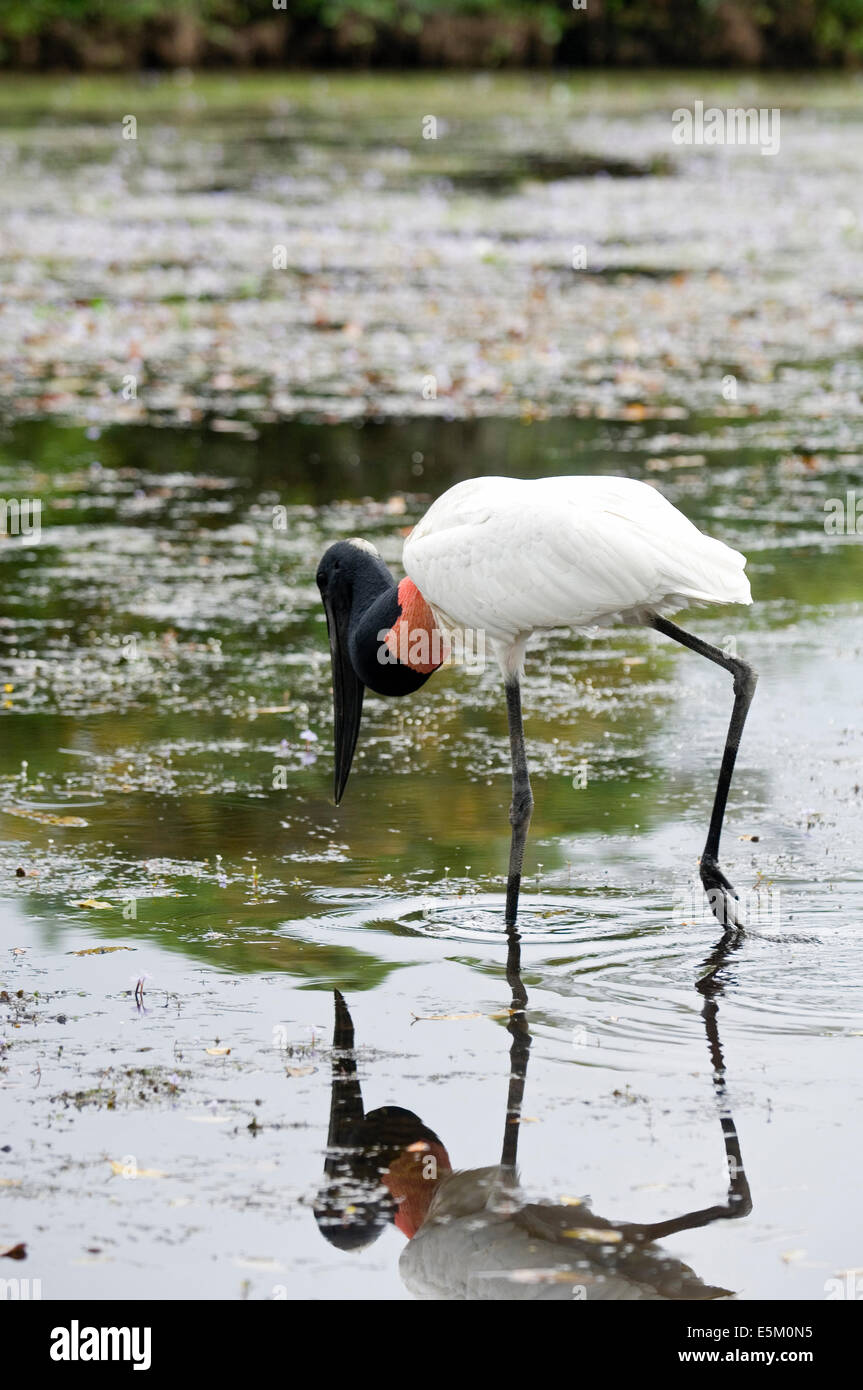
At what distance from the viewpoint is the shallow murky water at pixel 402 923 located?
4242 mm

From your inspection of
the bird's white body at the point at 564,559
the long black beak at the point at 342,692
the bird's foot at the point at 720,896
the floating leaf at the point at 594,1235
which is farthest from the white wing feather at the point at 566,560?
the floating leaf at the point at 594,1235

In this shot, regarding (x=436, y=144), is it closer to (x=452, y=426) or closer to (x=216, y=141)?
(x=216, y=141)

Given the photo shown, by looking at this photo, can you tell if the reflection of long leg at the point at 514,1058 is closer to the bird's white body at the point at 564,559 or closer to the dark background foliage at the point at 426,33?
the bird's white body at the point at 564,559

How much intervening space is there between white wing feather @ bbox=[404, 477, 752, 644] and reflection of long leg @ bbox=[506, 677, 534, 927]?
0.21 m

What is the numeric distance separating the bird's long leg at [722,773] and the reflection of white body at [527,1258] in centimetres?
160

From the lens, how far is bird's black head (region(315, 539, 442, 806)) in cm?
625

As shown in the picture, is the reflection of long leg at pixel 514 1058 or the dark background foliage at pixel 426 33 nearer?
the reflection of long leg at pixel 514 1058

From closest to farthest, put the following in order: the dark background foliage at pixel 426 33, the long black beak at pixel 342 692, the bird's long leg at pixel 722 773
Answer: the bird's long leg at pixel 722 773
the long black beak at pixel 342 692
the dark background foliage at pixel 426 33

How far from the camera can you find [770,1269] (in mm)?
4047

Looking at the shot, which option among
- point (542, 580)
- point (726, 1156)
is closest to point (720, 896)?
point (542, 580)

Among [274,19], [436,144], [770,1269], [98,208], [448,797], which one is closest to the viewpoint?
[770,1269]

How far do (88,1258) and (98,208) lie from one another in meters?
22.3

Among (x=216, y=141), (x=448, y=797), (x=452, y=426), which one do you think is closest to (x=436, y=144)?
(x=216, y=141)

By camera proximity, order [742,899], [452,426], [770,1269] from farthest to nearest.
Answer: [452,426], [742,899], [770,1269]
